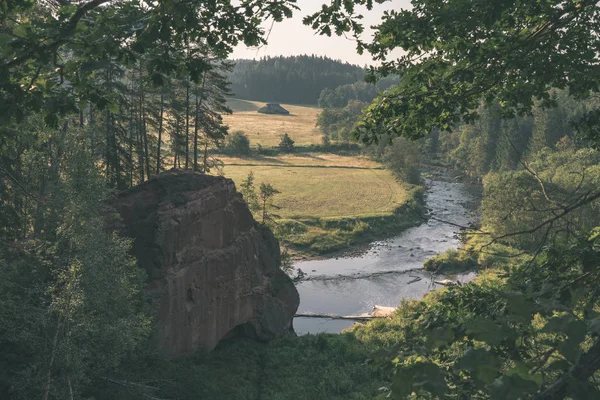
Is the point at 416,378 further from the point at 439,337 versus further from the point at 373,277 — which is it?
the point at 373,277

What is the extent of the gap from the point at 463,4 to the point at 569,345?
4588 millimetres

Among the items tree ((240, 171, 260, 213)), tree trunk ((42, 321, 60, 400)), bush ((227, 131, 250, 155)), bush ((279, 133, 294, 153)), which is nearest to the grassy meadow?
bush ((279, 133, 294, 153))

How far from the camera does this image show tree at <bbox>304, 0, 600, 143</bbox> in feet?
21.4

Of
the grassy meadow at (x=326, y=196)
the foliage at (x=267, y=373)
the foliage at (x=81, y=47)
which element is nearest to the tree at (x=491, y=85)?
the foliage at (x=81, y=47)

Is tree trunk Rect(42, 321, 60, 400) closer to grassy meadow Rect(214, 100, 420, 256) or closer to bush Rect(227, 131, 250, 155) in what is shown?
grassy meadow Rect(214, 100, 420, 256)

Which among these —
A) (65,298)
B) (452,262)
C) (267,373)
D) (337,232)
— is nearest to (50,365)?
(65,298)

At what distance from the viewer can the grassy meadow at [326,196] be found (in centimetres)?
5612

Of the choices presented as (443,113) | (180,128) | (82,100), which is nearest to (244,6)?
(82,100)

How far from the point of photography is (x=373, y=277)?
147 ft

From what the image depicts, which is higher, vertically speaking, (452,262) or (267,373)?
(452,262)

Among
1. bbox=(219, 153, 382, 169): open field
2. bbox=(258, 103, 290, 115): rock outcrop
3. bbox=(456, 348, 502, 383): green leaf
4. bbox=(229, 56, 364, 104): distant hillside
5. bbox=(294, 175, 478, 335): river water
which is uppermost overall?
bbox=(229, 56, 364, 104): distant hillside

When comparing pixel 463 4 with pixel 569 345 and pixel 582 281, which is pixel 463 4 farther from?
pixel 569 345

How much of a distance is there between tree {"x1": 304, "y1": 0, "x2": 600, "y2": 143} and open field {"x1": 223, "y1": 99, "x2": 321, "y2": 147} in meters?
98.9

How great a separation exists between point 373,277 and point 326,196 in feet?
88.9
